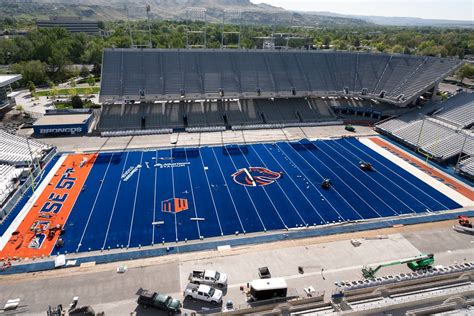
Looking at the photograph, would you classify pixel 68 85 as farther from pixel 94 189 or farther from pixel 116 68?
pixel 94 189

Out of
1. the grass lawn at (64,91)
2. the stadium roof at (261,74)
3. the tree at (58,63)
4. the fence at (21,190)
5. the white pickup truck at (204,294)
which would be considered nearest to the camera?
the white pickup truck at (204,294)

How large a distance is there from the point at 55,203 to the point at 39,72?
50.3 m

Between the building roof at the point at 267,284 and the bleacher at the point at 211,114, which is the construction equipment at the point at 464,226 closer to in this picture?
the building roof at the point at 267,284

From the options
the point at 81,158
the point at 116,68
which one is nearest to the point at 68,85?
the point at 116,68

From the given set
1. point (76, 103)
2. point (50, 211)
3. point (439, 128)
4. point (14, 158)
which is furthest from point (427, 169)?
point (76, 103)

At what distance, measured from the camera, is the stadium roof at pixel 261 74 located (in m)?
48.1

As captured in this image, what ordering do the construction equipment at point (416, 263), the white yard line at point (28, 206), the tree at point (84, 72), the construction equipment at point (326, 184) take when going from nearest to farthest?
the construction equipment at point (416, 263), the white yard line at point (28, 206), the construction equipment at point (326, 184), the tree at point (84, 72)

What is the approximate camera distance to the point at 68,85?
6900 cm

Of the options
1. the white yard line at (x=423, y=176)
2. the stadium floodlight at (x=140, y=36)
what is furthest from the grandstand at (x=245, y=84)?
the white yard line at (x=423, y=176)

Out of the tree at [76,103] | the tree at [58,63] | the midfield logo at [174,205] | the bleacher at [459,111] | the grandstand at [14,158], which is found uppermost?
the tree at [58,63]

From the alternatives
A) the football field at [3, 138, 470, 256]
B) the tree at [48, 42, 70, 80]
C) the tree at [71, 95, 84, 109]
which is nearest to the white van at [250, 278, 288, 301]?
the football field at [3, 138, 470, 256]

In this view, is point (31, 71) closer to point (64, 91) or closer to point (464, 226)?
point (64, 91)

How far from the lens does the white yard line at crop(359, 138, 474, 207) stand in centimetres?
3003

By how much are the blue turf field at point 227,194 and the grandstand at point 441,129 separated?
6.27m
